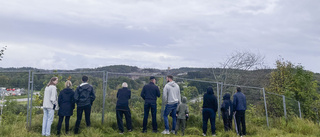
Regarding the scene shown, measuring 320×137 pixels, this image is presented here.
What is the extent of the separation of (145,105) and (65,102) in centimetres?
250

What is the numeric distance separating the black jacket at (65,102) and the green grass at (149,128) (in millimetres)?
685

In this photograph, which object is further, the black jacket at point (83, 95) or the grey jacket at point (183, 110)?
the grey jacket at point (183, 110)

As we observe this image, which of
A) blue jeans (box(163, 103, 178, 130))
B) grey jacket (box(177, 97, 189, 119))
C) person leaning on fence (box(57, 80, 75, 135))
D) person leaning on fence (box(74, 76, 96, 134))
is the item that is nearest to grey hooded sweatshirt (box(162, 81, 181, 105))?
blue jeans (box(163, 103, 178, 130))

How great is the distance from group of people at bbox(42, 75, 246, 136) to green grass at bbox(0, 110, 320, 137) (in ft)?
1.15

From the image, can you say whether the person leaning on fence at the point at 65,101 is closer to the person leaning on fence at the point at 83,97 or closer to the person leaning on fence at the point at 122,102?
the person leaning on fence at the point at 83,97

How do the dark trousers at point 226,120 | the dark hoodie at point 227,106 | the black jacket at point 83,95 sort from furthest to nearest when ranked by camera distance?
1. the dark trousers at point 226,120
2. the dark hoodie at point 227,106
3. the black jacket at point 83,95

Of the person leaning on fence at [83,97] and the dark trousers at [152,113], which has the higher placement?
the person leaning on fence at [83,97]

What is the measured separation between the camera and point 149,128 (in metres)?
9.22

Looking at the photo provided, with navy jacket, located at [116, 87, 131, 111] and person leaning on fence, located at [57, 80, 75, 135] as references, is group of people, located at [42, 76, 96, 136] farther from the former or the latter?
navy jacket, located at [116, 87, 131, 111]

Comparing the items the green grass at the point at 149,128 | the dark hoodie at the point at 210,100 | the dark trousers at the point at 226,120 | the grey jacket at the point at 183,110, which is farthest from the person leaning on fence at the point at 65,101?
the dark trousers at the point at 226,120

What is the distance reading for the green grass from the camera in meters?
7.76

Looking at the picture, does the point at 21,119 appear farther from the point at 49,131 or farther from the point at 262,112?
the point at 262,112

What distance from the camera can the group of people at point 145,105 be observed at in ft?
25.5

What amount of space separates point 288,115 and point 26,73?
33.7ft
